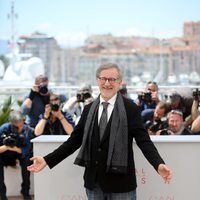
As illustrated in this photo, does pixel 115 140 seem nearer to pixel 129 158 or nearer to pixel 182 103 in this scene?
pixel 129 158

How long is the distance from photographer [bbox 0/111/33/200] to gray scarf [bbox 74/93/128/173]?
1.84 meters

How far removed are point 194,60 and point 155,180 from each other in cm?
4866

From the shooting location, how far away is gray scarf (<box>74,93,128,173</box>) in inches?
93.4

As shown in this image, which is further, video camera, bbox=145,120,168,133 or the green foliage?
the green foliage

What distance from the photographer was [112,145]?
239 centimetres

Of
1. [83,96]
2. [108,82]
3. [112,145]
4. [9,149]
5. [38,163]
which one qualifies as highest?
[108,82]

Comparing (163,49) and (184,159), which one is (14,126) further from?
(163,49)

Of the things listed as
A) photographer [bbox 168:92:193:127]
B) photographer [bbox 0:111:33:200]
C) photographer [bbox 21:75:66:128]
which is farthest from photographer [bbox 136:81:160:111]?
photographer [bbox 0:111:33:200]

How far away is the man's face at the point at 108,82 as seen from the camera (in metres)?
2.42

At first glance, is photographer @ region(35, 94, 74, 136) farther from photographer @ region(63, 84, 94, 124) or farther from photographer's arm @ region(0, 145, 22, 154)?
photographer @ region(63, 84, 94, 124)

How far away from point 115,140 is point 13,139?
199cm

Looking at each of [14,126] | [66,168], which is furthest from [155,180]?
[14,126]

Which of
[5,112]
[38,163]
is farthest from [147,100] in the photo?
[38,163]

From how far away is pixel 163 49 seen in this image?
52.8 metres
